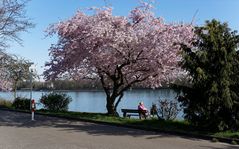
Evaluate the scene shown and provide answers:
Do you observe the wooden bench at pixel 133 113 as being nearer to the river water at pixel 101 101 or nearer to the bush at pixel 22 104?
the river water at pixel 101 101

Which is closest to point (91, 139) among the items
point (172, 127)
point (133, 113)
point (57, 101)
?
point (172, 127)

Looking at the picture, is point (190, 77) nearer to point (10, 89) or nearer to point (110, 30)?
point (110, 30)

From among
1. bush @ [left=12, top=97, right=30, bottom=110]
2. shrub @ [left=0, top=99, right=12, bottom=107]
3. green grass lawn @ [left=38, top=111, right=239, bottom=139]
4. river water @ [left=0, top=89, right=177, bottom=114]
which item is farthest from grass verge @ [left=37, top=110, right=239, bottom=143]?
shrub @ [left=0, top=99, right=12, bottom=107]

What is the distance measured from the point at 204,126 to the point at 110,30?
25.7ft

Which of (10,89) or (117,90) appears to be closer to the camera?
(117,90)

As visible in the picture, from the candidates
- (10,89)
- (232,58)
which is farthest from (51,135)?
(10,89)

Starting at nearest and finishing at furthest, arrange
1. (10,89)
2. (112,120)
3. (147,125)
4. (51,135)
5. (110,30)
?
(51,135)
(147,125)
(112,120)
(110,30)
(10,89)

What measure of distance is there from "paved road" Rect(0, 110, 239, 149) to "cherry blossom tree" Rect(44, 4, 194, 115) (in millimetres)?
5539

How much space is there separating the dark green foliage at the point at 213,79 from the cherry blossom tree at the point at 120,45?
369 centimetres

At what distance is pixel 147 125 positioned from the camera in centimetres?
1786

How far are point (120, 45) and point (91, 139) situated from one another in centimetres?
889

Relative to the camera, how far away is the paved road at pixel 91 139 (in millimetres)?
12414

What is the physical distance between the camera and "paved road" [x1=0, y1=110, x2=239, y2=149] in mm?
12414

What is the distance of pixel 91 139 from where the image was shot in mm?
13922
